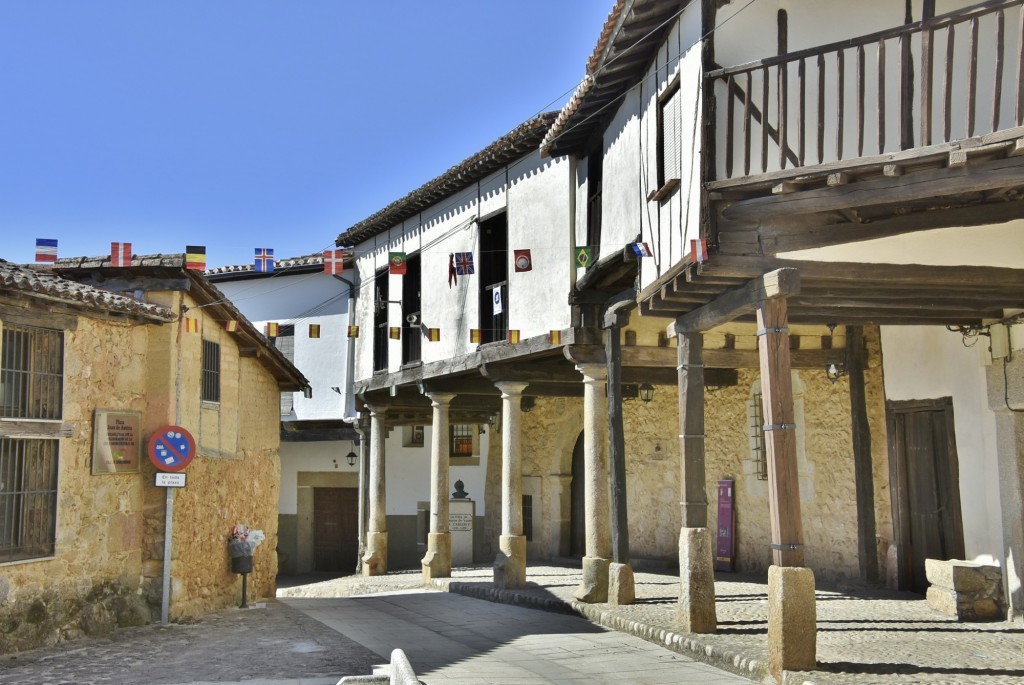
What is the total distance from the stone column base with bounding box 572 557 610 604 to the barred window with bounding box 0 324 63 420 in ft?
20.4

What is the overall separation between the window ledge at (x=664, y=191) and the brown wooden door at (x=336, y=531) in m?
16.2

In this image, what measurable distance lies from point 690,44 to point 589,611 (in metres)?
6.38

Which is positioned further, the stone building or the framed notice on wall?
the framed notice on wall

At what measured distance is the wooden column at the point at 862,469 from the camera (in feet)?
41.0

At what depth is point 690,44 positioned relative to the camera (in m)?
8.87

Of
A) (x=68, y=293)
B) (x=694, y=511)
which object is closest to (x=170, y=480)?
(x=68, y=293)

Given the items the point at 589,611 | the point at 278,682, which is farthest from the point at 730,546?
the point at 278,682

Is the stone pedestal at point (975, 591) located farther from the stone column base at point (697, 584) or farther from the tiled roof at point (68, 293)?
the tiled roof at point (68, 293)

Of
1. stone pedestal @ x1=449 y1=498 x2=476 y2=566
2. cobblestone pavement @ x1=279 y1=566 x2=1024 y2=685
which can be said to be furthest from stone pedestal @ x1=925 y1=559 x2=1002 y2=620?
stone pedestal @ x1=449 y1=498 x2=476 y2=566

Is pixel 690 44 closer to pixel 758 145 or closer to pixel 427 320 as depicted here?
pixel 758 145

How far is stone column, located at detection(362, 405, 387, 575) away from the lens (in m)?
19.8

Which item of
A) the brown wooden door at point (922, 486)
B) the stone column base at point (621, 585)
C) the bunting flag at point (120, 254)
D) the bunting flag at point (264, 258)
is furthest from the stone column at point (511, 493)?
the bunting flag at point (120, 254)

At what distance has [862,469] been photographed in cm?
1256

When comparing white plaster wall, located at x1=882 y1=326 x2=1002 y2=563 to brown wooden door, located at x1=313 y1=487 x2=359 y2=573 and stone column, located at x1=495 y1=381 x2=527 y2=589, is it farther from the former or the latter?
brown wooden door, located at x1=313 y1=487 x2=359 y2=573
